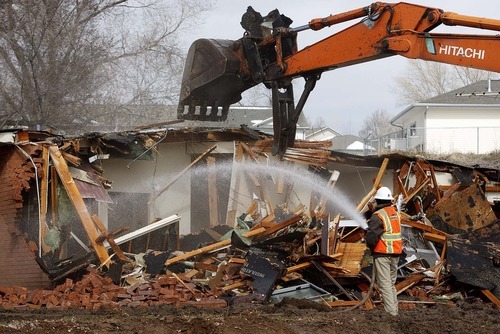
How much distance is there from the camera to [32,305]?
11359 mm

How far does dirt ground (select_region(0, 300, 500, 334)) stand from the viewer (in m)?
8.73

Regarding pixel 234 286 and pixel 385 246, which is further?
pixel 234 286

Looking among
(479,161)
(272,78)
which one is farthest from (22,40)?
(479,161)

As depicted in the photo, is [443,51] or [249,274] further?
[249,274]

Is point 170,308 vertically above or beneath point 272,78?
beneath

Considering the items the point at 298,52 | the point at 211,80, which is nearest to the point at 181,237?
the point at 211,80

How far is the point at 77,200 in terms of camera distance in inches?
520

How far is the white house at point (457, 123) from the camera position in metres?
35.6

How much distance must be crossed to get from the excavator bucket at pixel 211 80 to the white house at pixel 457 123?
85.4 ft

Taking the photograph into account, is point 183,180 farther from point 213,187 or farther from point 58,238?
point 58,238

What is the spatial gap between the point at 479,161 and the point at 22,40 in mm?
16937

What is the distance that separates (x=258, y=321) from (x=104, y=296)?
133 inches

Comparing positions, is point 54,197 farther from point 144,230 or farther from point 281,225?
point 281,225

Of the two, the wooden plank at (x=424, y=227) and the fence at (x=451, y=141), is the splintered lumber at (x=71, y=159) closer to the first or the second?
the wooden plank at (x=424, y=227)
